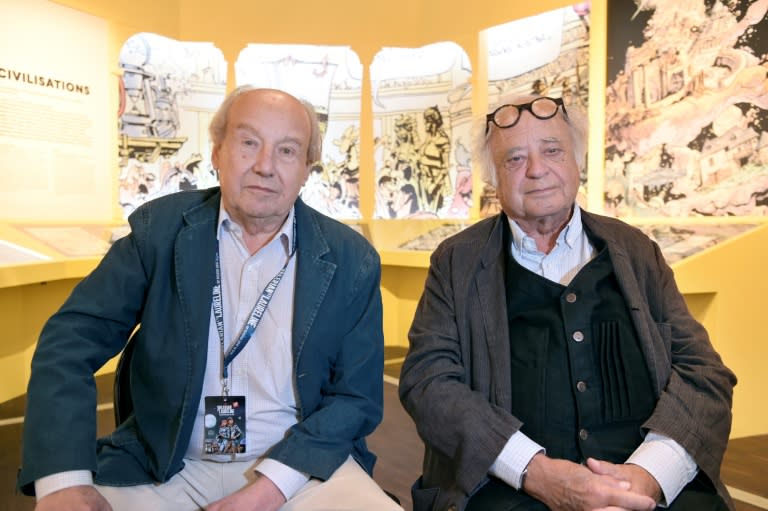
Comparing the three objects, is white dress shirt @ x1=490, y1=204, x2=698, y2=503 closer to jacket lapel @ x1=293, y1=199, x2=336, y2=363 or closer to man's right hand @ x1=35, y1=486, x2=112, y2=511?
jacket lapel @ x1=293, y1=199, x2=336, y2=363

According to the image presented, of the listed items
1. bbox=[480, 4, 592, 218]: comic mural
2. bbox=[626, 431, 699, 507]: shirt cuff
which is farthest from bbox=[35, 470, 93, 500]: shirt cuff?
bbox=[480, 4, 592, 218]: comic mural

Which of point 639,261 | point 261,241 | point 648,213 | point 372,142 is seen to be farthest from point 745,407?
point 372,142

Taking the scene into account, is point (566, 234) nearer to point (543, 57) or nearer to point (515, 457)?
point (515, 457)

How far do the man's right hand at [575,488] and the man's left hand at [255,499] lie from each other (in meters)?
0.64

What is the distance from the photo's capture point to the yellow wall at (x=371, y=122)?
3.77m

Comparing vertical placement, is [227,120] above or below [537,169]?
above

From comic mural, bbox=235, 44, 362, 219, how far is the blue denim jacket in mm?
5564

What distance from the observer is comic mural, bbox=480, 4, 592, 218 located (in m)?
5.30

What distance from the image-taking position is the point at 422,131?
693cm

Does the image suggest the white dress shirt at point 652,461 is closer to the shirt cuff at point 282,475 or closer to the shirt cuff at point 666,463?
the shirt cuff at point 666,463

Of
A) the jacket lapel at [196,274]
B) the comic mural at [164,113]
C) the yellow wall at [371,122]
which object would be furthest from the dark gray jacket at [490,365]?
the comic mural at [164,113]

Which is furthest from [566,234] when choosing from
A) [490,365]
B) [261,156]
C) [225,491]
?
[225,491]

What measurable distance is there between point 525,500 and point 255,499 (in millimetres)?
689

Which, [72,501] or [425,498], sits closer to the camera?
[72,501]
